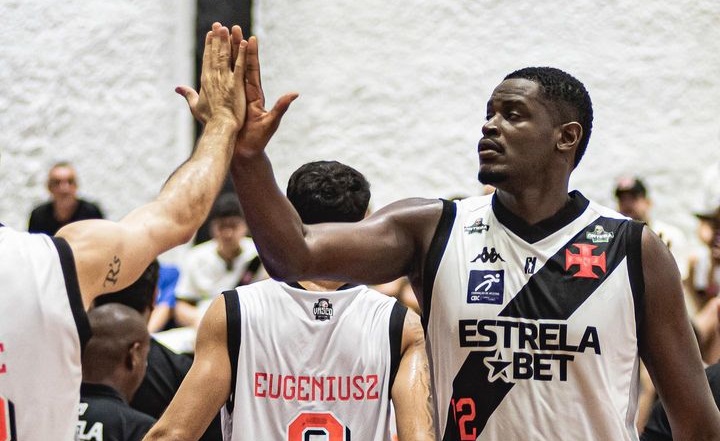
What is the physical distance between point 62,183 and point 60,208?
0.19 m

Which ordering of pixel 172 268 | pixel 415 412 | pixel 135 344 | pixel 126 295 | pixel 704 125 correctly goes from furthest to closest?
pixel 704 125, pixel 172 268, pixel 126 295, pixel 135 344, pixel 415 412

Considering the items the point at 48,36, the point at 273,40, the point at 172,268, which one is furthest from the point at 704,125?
the point at 48,36

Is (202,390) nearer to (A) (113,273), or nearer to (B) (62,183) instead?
(A) (113,273)

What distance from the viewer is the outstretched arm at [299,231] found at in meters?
3.86

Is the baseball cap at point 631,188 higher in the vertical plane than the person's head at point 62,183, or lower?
higher

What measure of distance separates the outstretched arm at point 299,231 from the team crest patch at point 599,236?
1.61 ft

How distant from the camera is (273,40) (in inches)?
418

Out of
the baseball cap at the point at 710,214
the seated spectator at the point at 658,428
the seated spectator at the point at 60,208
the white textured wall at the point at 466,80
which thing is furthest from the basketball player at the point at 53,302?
the white textured wall at the point at 466,80

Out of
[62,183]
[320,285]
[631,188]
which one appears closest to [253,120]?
[320,285]

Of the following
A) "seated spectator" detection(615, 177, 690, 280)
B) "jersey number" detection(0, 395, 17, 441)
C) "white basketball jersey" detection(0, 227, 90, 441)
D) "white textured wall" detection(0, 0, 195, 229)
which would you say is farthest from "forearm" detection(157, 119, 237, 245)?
"white textured wall" detection(0, 0, 195, 229)

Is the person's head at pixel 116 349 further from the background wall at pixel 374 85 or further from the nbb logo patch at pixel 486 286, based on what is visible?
the background wall at pixel 374 85

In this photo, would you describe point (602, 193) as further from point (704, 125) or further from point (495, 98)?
point (495, 98)

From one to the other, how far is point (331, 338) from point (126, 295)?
1.61 meters

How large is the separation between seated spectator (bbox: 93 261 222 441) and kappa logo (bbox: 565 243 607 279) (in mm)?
2205
